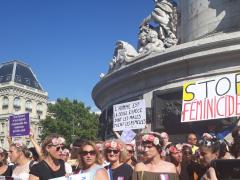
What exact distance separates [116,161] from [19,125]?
25.4ft

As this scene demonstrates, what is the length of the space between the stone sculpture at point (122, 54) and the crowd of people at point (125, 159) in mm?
8530

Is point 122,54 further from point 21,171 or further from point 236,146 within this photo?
point 236,146

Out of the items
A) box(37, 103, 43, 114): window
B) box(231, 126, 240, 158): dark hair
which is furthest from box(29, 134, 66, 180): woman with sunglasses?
box(37, 103, 43, 114): window

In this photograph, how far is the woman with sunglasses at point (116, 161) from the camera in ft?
19.6

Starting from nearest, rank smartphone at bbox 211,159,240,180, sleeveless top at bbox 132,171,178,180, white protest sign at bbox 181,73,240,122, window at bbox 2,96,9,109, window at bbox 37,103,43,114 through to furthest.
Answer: smartphone at bbox 211,159,240,180, sleeveless top at bbox 132,171,178,180, white protest sign at bbox 181,73,240,122, window at bbox 2,96,9,109, window at bbox 37,103,43,114

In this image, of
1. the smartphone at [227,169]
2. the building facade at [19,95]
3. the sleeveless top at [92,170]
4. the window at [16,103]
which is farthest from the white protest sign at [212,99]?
the window at [16,103]

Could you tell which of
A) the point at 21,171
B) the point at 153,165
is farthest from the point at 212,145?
the point at 21,171

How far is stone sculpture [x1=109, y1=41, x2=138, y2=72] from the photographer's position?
15992 mm

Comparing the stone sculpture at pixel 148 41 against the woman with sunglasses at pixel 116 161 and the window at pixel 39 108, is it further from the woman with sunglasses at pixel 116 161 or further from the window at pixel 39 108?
the window at pixel 39 108

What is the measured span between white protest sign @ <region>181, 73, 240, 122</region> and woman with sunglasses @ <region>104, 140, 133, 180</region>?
2753 millimetres

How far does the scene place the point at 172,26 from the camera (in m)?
17.2

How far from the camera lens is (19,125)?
1333 centimetres

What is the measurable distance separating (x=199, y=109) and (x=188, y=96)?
0.42m

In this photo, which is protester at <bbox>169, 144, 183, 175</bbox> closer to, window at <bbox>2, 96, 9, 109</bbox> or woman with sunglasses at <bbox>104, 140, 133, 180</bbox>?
woman with sunglasses at <bbox>104, 140, 133, 180</bbox>
